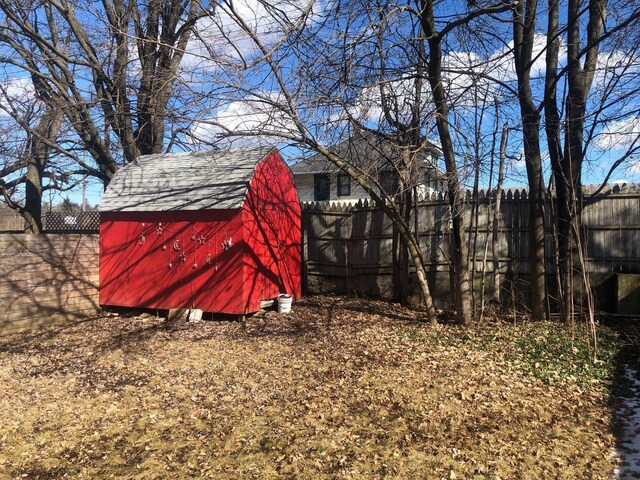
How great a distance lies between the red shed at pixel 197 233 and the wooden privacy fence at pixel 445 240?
4.13 feet

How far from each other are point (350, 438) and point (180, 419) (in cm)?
168

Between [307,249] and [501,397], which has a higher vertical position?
[307,249]

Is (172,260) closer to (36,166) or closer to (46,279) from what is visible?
(46,279)

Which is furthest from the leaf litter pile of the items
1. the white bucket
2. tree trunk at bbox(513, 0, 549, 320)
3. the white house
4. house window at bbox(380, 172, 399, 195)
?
house window at bbox(380, 172, 399, 195)

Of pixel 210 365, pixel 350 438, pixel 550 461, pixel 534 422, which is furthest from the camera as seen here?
pixel 210 365

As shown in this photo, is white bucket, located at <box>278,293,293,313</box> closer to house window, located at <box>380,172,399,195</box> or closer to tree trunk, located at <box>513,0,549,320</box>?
house window, located at <box>380,172,399,195</box>

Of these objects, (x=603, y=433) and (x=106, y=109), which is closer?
(x=603, y=433)

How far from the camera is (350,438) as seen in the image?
402 cm

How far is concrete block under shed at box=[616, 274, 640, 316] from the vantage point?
7.61m

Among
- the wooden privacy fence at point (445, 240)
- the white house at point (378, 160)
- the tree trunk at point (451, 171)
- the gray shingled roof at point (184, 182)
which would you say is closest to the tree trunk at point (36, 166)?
the gray shingled roof at point (184, 182)

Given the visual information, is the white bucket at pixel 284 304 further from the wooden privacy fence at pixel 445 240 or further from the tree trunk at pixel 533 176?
the tree trunk at pixel 533 176

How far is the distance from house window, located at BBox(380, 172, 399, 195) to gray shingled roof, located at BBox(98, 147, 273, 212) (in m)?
2.42

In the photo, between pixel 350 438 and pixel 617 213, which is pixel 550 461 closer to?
pixel 350 438

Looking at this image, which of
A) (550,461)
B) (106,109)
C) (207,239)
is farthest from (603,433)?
(106,109)
